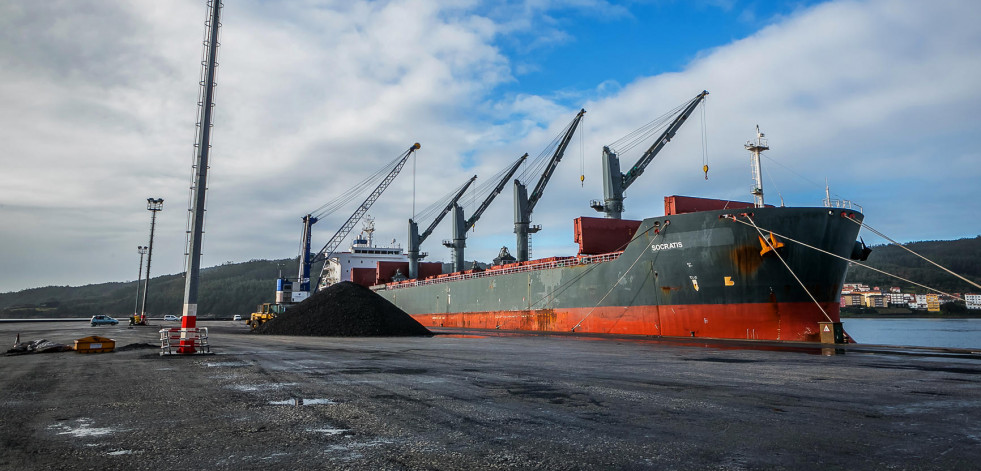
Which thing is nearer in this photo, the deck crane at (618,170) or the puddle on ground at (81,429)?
the puddle on ground at (81,429)

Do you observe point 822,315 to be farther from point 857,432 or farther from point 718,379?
point 857,432

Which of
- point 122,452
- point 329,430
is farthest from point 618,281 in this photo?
point 122,452

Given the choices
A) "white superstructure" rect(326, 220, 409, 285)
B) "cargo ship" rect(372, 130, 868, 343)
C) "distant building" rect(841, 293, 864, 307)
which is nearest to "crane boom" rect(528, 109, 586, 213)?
"cargo ship" rect(372, 130, 868, 343)

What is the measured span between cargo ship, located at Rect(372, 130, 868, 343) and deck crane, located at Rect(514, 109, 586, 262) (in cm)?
1141

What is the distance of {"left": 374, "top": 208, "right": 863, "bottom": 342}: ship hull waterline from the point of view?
19.6m

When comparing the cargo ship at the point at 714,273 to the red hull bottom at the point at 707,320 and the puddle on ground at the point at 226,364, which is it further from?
the puddle on ground at the point at 226,364

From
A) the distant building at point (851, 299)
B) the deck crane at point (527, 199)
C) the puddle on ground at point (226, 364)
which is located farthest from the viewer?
the distant building at point (851, 299)

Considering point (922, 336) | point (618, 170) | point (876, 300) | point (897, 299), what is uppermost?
point (618, 170)

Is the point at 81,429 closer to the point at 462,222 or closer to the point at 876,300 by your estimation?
the point at 462,222

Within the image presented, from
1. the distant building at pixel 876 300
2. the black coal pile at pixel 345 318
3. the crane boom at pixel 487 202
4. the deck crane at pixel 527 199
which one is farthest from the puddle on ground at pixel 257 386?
the distant building at pixel 876 300

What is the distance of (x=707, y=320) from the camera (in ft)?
A: 70.1

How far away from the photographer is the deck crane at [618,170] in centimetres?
3170

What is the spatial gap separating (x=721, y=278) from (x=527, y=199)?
2320 centimetres

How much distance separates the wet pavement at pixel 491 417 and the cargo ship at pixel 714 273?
9.83 meters
